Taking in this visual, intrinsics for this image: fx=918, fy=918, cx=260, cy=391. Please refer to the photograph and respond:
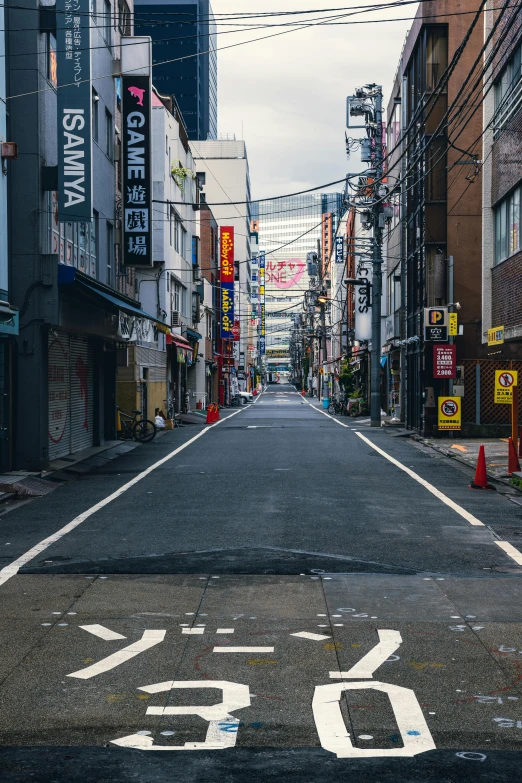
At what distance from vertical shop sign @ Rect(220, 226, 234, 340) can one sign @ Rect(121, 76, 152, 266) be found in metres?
50.1

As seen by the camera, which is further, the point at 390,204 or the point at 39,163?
the point at 390,204

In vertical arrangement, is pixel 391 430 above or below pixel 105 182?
below

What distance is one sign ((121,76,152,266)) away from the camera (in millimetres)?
29922

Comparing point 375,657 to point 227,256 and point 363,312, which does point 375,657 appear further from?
point 227,256

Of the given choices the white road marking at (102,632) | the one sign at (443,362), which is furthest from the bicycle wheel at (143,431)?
the white road marking at (102,632)

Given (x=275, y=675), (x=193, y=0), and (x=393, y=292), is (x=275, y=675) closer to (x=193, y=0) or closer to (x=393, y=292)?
(x=393, y=292)

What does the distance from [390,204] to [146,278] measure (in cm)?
1248

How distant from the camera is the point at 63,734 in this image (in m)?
5.28

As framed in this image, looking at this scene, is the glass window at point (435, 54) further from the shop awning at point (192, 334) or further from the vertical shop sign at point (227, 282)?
the vertical shop sign at point (227, 282)

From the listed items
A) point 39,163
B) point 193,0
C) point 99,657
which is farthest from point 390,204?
point 193,0

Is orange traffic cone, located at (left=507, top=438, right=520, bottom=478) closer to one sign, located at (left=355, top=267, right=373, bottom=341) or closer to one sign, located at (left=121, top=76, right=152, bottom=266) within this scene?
one sign, located at (left=121, top=76, right=152, bottom=266)

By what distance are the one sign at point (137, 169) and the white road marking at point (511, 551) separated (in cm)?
2089

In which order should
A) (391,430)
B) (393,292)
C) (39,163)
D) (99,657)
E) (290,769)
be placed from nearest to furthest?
(290,769) < (99,657) < (39,163) < (391,430) < (393,292)

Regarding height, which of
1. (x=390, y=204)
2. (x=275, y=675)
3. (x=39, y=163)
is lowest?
(x=275, y=675)
